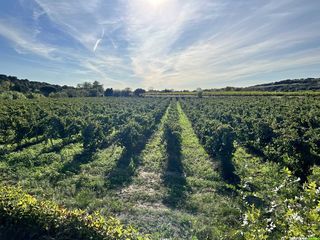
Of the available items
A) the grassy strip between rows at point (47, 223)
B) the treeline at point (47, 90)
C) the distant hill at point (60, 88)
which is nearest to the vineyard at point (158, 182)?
the grassy strip between rows at point (47, 223)

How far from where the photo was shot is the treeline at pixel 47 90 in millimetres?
75688

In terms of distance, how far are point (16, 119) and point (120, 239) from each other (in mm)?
17626

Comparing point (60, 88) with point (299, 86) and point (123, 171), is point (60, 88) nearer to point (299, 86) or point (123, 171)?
point (299, 86)

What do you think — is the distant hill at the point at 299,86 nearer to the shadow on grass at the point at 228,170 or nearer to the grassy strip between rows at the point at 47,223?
the shadow on grass at the point at 228,170

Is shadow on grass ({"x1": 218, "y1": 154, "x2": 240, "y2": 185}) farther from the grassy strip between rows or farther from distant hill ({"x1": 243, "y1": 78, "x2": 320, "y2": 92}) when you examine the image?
distant hill ({"x1": 243, "y1": 78, "x2": 320, "y2": 92})

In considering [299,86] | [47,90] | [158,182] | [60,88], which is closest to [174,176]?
[158,182]

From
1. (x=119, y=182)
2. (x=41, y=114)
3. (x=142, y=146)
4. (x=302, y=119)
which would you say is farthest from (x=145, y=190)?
(x=41, y=114)

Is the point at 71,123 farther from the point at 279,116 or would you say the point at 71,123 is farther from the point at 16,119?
the point at 279,116

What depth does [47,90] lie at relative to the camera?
9531cm

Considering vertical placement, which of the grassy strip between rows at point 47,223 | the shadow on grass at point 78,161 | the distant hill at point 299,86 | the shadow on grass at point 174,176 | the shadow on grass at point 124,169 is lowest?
the shadow on grass at point 174,176

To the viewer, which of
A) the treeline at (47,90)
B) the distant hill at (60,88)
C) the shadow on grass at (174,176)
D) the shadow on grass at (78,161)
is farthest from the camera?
the treeline at (47,90)

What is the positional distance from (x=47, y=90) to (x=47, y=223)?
95.0 m

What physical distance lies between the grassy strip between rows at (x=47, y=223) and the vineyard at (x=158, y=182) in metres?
0.02

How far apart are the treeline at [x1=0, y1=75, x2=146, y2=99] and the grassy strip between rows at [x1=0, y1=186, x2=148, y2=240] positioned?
60.2 meters
